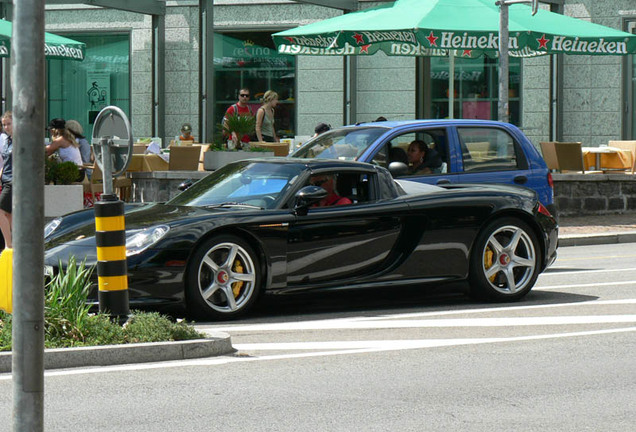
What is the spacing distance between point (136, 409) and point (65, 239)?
351 centimetres

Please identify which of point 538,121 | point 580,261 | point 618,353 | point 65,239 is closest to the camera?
point 618,353

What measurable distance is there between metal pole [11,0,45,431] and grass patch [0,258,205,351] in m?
4.00

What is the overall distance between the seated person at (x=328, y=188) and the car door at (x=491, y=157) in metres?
2.95

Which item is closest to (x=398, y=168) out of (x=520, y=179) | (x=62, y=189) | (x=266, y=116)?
(x=520, y=179)

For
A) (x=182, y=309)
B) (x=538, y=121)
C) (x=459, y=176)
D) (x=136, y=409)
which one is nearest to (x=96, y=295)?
(x=182, y=309)

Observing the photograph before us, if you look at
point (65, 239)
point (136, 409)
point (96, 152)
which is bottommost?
point (136, 409)

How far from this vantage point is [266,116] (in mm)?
20562

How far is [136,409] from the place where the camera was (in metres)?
6.36

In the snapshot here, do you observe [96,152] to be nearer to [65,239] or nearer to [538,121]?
[65,239]

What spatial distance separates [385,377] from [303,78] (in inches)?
869

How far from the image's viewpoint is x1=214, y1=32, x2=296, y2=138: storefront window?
29.2 m

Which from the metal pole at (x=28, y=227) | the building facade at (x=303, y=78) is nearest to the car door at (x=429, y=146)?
the metal pole at (x=28, y=227)

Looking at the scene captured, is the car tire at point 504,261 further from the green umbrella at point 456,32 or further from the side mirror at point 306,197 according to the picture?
the green umbrella at point 456,32

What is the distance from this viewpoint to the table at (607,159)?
23031 millimetres
